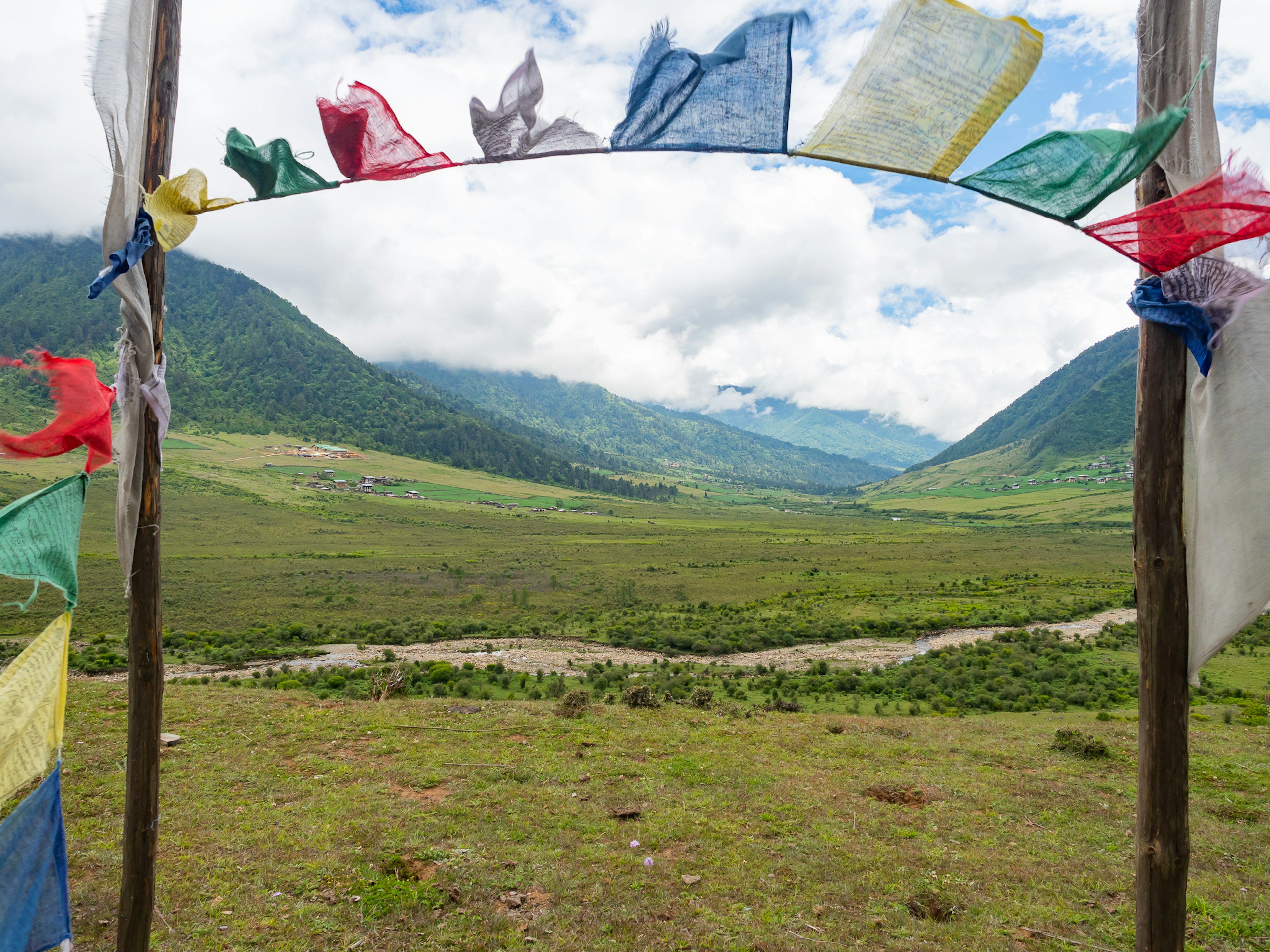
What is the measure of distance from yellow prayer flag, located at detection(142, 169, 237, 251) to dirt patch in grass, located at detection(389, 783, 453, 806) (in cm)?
776

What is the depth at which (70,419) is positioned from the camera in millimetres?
3676

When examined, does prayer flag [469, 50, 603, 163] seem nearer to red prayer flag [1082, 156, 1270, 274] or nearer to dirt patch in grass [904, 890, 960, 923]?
red prayer flag [1082, 156, 1270, 274]

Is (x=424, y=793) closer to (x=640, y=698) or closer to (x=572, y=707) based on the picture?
(x=572, y=707)

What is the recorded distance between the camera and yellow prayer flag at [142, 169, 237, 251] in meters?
3.49

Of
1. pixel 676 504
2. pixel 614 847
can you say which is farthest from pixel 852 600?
pixel 676 504

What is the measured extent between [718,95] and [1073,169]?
2050 mm

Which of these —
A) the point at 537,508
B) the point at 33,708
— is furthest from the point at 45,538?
the point at 537,508

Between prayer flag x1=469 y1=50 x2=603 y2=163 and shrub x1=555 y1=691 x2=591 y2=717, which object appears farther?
shrub x1=555 y1=691 x2=591 y2=717

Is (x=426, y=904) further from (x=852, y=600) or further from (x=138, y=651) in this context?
(x=852, y=600)

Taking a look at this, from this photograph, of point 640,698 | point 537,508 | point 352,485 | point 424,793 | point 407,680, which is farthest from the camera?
point 537,508

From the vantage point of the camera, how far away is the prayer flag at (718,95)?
364 cm

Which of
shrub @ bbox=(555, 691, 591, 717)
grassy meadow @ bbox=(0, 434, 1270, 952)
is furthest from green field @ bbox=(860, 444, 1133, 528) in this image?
shrub @ bbox=(555, 691, 591, 717)

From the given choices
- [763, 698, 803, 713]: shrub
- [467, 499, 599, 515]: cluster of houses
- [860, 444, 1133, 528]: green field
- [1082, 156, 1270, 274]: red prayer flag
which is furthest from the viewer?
[467, 499, 599, 515]: cluster of houses

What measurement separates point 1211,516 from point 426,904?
7.18 metres
